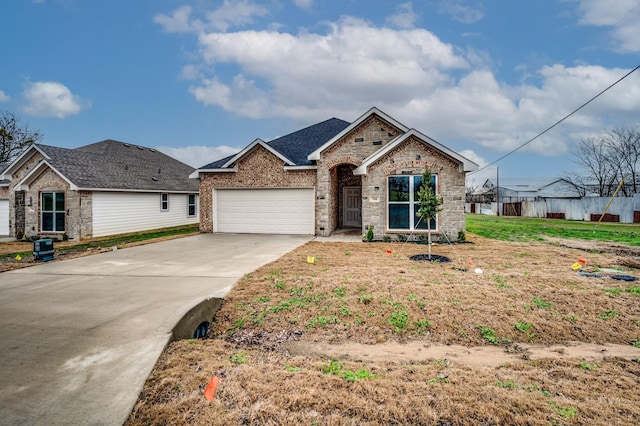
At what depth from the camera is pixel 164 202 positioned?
19875mm

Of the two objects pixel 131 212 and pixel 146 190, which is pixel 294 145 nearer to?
pixel 146 190

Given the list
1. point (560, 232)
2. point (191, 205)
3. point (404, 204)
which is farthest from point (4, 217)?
point (560, 232)

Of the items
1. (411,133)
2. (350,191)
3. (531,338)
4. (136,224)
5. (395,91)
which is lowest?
(531,338)

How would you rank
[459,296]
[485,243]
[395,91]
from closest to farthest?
[459,296]
[485,243]
[395,91]

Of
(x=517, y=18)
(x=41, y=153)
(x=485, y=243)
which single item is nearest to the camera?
(x=485, y=243)

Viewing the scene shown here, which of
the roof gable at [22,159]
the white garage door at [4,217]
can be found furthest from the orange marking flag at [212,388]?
the white garage door at [4,217]

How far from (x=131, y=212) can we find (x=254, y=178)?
7.31 meters

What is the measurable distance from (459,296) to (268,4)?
1339 centimetres

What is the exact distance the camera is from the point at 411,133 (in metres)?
12.5

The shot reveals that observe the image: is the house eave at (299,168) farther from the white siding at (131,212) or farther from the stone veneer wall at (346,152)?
the white siding at (131,212)

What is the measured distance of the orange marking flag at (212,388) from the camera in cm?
290

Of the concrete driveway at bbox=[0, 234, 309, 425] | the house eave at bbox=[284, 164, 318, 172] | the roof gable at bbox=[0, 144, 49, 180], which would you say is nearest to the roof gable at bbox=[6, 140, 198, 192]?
the roof gable at bbox=[0, 144, 49, 180]

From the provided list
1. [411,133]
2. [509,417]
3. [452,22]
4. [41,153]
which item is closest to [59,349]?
[509,417]

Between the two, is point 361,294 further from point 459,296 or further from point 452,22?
point 452,22
